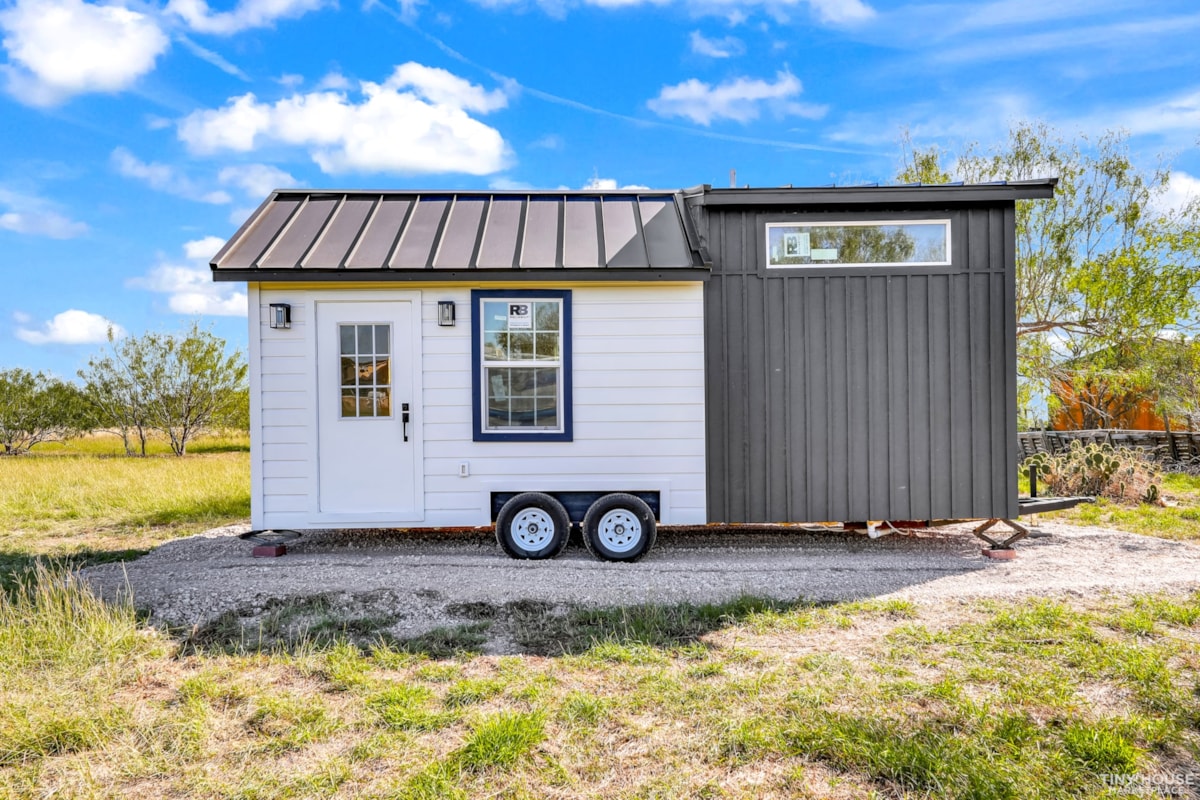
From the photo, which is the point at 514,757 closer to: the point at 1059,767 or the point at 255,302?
the point at 1059,767

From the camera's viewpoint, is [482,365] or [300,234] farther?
[300,234]

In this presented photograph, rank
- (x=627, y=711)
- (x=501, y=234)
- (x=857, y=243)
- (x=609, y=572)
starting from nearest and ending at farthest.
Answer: (x=627, y=711) < (x=609, y=572) < (x=857, y=243) < (x=501, y=234)

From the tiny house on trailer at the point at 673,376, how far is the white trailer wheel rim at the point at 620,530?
0.02m

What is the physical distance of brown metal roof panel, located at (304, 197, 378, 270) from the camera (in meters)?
5.66

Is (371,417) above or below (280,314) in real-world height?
below

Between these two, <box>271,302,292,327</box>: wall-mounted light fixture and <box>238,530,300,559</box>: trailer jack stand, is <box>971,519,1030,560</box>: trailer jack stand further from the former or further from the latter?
<box>271,302,292,327</box>: wall-mounted light fixture

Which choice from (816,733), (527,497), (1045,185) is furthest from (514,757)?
(1045,185)

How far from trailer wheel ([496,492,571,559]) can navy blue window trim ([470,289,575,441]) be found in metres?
0.51

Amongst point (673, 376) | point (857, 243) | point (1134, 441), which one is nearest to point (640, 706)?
point (673, 376)

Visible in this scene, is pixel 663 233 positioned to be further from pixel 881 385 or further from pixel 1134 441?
pixel 1134 441

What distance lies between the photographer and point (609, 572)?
513cm

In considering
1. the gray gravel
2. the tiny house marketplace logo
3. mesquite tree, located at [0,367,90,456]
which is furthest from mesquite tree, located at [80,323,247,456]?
the tiny house marketplace logo

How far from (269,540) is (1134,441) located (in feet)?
42.8

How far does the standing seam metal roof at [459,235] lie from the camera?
5.60m
